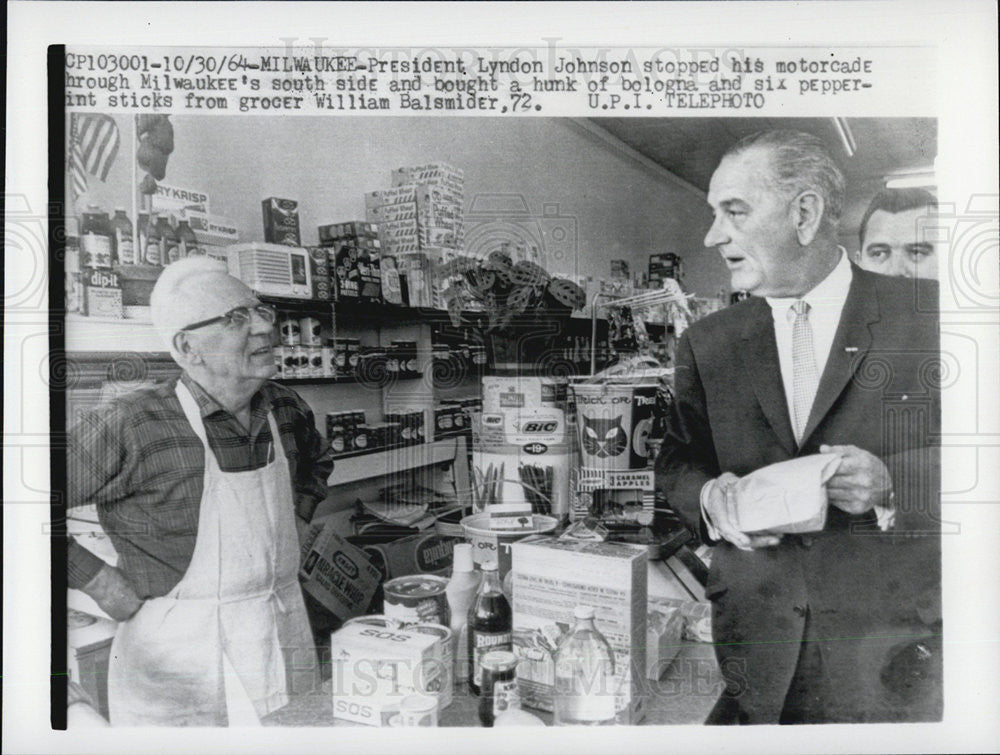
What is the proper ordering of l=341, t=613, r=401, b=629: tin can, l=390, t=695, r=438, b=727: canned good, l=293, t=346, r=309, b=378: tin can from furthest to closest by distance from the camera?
l=293, t=346, r=309, b=378: tin can < l=341, t=613, r=401, b=629: tin can < l=390, t=695, r=438, b=727: canned good

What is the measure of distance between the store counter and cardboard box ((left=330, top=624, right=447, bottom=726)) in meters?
0.08

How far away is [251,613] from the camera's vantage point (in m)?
2.09

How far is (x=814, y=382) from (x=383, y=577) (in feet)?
4.12

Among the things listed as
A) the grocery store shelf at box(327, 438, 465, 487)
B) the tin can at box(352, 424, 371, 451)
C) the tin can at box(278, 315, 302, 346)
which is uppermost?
the tin can at box(278, 315, 302, 346)

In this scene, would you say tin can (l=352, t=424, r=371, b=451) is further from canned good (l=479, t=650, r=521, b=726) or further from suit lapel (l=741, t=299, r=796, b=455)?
suit lapel (l=741, t=299, r=796, b=455)

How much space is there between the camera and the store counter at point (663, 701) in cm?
203

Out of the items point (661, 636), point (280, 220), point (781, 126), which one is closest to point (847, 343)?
point (781, 126)

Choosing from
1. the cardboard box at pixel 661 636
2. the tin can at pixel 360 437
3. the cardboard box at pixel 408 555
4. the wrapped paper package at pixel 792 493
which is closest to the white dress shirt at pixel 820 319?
the wrapped paper package at pixel 792 493

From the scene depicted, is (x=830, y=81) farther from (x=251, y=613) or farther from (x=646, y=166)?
(x=251, y=613)

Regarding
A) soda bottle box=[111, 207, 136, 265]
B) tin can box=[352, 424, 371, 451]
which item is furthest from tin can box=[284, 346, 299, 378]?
soda bottle box=[111, 207, 136, 265]

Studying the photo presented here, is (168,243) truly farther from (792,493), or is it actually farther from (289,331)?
(792,493)

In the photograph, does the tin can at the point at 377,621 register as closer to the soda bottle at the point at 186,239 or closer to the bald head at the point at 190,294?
the bald head at the point at 190,294

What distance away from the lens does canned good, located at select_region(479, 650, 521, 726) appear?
1910 millimetres

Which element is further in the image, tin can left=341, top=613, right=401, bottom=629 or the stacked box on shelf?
the stacked box on shelf
